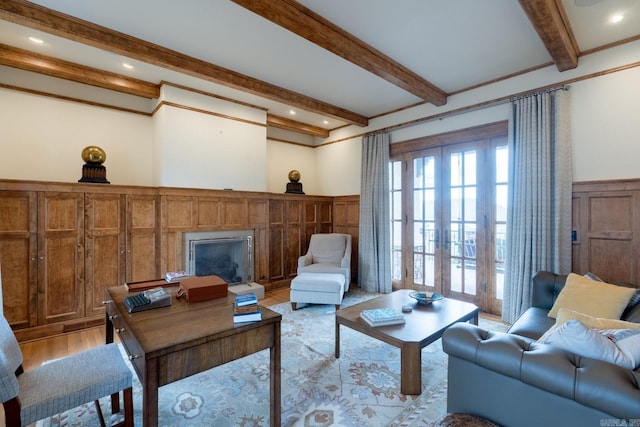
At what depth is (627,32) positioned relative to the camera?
2.63 meters

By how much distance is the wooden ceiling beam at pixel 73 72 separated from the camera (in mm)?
2979

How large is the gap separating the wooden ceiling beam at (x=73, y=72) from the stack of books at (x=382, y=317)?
376 centimetres

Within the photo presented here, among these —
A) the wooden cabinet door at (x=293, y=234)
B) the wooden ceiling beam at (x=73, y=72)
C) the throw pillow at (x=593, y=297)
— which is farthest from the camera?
the wooden cabinet door at (x=293, y=234)

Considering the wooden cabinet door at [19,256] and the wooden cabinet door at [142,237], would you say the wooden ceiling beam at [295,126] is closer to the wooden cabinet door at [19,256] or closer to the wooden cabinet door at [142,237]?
the wooden cabinet door at [142,237]

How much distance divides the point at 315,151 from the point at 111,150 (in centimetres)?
350

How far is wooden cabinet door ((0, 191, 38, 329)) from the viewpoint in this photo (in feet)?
9.27

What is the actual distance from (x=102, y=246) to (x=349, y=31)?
3476 mm

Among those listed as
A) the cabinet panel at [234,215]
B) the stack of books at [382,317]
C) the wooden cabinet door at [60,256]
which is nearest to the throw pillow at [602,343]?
the stack of books at [382,317]

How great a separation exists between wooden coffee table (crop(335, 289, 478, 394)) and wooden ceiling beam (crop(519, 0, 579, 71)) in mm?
2397

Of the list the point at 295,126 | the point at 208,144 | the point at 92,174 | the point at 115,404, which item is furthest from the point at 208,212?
the point at 115,404

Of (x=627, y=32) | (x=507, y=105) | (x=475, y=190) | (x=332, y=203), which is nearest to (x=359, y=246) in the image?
(x=332, y=203)

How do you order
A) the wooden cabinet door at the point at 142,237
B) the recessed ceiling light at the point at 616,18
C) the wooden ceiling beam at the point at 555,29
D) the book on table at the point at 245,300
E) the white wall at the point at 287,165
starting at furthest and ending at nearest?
the white wall at the point at 287,165, the wooden cabinet door at the point at 142,237, the recessed ceiling light at the point at 616,18, the wooden ceiling beam at the point at 555,29, the book on table at the point at 245,300

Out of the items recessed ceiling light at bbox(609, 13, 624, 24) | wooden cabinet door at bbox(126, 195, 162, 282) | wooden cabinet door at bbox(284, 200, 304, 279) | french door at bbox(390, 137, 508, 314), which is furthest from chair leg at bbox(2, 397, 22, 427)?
recessed ceiling light at bbox(609, 13, 624, 24)

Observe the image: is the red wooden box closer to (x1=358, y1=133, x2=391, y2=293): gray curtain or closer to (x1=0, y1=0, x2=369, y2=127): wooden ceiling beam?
(x1=0, y1=0, x2=369, y2=127): wooden ceiling beam
